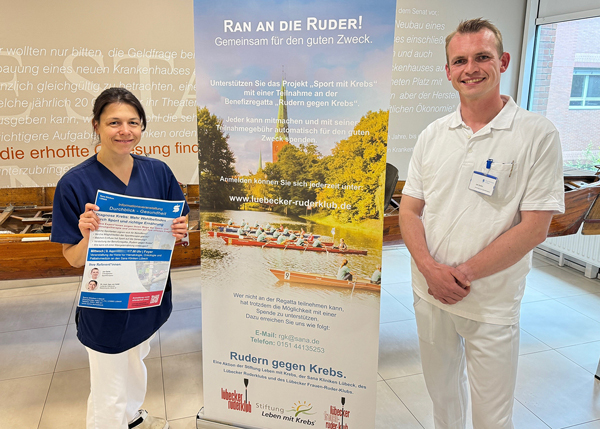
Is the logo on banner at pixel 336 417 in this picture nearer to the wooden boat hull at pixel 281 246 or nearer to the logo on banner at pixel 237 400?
the logo on banner at pixel 237 400

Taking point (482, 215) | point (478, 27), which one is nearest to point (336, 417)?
point (482, 215)

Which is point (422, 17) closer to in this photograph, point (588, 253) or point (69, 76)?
point (588, 253)

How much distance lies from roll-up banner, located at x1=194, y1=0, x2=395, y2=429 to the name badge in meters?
0.37

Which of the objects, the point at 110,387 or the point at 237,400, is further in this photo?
the point at 237,400

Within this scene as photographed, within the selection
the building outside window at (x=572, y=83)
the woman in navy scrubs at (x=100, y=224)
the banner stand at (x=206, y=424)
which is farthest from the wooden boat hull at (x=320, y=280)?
the building outside window at (x=572, y=83)

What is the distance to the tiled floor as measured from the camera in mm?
2695

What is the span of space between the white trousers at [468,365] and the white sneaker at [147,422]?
4.91 feet

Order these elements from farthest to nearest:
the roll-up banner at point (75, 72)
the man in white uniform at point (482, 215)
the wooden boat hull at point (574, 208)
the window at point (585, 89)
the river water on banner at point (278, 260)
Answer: the window at point (585, 89), the roll-up banner at point (75, 72), the wooden boat hull at point (574, 208), the river water on banner at point (278, 260), the man in white uniform at point (482, 215)

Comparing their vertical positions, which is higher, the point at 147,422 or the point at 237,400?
the point at 237,400

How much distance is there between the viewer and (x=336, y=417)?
2.22 meters

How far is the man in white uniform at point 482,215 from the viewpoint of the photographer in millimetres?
1802

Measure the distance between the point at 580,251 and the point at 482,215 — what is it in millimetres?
3539

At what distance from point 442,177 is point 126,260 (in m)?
1.44

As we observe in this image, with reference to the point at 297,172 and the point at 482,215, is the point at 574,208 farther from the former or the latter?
the point at 297,172
